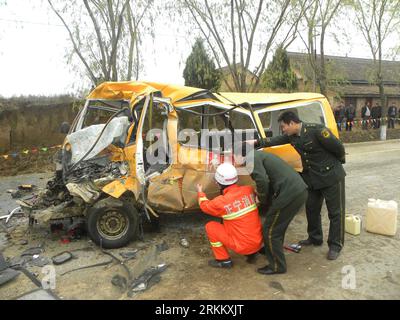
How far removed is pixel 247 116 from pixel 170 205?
1.87 metres

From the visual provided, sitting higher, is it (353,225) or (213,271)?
(353,225)

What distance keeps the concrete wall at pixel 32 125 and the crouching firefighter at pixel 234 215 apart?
10.3 m

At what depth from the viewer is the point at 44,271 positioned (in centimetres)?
404

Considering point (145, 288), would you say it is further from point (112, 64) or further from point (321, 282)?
point (112, 64)

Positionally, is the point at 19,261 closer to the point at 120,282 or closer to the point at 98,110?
the point at 120,282

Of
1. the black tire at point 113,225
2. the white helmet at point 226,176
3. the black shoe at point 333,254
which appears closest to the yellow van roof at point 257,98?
the white helmet at point 226,176

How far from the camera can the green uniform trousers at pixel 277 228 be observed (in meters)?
3.76

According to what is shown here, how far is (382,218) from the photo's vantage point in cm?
487

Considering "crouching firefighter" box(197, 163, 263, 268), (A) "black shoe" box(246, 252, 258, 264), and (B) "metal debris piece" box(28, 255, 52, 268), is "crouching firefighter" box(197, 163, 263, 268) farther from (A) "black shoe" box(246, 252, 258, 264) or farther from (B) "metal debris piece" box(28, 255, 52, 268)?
(B) "metal debris piece" box(28, 255, 52, 268)

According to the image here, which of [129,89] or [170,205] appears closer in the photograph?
[170,205]

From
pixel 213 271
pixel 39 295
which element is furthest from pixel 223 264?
pixel 39 295

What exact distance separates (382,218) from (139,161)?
341 cm

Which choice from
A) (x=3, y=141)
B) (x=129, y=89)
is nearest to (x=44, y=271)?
(x=129, y=89)

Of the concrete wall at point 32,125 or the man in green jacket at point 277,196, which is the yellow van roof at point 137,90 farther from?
the concrete wall at point 32,125
